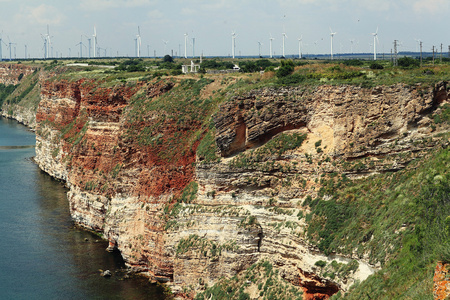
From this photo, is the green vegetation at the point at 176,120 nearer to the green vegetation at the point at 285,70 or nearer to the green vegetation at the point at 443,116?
the green vegetation at the point at 285,70

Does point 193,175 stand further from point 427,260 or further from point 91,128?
point 427,260

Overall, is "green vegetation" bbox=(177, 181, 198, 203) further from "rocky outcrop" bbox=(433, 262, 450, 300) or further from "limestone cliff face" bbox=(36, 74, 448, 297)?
"rocky outcrop" bbox=(433, 262, 450, 300)

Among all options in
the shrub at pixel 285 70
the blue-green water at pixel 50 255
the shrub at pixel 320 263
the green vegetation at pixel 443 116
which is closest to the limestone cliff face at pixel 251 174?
the shrub at pixel 320 263

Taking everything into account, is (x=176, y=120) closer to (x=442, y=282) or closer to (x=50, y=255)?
(x=50, y=255)

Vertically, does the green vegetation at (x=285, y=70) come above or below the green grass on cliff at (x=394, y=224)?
above

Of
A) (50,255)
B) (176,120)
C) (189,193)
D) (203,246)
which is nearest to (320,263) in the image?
(203,246)

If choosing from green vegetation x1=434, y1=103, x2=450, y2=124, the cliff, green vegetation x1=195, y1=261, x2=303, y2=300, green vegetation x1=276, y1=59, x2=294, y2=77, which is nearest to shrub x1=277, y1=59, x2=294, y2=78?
green vegetation x1=276, y1=59, x2=294, y2=77

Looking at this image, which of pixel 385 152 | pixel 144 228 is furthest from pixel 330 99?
pixel 144 228
